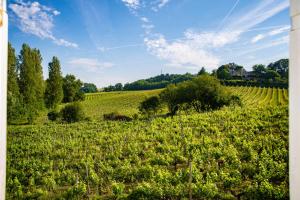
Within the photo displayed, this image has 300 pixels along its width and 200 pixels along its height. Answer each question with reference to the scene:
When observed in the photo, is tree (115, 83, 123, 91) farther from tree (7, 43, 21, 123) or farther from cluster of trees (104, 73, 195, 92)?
tree (7, 43, 21, 123)

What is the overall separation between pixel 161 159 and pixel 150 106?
1.98 metres

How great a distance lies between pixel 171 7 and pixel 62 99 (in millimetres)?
2694

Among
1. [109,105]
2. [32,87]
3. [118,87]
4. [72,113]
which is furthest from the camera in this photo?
[109,105]

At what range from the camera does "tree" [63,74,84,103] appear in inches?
156

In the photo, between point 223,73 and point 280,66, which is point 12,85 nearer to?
point 223,73

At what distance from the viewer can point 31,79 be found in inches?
175

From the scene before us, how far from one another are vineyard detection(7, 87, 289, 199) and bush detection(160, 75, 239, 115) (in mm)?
242

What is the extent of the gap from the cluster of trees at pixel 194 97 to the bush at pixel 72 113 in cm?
125

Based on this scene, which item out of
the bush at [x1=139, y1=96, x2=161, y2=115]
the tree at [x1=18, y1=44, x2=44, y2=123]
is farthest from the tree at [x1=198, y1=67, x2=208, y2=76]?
the tree at [x1=18, y1=44, x2=44, y2=123]

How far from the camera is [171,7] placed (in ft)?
9.21

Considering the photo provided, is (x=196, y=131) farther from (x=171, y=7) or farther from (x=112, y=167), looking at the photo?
(x=171, y=7)

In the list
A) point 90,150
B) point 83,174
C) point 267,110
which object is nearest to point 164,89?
point 90,150

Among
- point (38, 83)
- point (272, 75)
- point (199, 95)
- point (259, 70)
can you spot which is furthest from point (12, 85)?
point (272, 75)

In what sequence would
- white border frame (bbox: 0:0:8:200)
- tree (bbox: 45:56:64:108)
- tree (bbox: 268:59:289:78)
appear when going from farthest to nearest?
tree (bbox: 45:56:64:108) → tree (bbox: 268:59:289:78) → white border frame (bbox: 0:0:8:200)
